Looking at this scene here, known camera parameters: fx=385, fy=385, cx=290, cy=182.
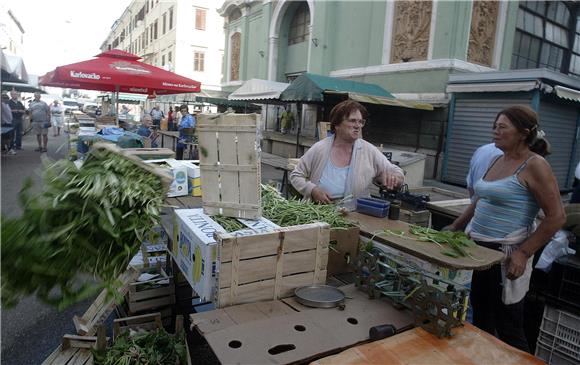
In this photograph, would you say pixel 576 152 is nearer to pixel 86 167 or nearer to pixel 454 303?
pixel 454 303

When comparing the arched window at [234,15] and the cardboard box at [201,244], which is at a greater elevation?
the arched window at [234,15]

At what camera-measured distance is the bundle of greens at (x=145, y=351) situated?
8.39 ft

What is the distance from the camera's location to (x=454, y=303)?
6.08 feet

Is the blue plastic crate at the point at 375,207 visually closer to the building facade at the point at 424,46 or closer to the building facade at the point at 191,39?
the building facade at the point at 424,46

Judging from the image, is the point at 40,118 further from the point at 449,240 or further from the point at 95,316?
the point at 449,240

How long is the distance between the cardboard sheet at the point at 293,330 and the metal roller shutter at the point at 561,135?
36.9ft

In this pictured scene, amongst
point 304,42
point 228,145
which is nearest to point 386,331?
point 228,145

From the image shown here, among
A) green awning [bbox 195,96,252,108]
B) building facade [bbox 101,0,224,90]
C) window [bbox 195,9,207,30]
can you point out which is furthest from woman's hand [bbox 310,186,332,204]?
window [bbox 195,9,207,30]

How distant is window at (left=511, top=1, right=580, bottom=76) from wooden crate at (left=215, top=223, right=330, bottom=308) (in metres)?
15.2

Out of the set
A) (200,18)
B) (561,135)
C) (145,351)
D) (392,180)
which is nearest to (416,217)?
(392,180)

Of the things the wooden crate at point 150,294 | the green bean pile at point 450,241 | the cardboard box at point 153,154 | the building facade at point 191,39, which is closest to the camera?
the green bean pile at point 450,241

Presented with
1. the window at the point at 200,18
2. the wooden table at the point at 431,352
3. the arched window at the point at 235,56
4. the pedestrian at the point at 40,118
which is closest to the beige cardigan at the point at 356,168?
the wooden table at the point at 431,352

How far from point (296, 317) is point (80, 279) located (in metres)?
1.09

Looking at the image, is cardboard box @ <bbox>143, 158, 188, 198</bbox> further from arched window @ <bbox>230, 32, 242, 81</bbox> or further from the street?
arched window @ <bbox>230, 32, 242, 81</bbox>
